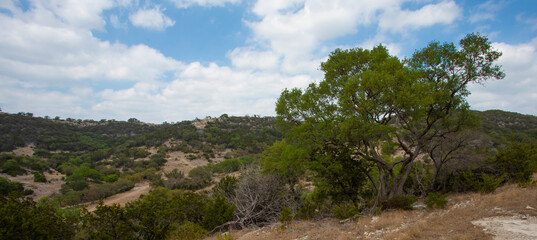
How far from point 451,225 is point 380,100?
15.1 ft

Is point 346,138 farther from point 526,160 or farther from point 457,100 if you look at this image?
point 526,160

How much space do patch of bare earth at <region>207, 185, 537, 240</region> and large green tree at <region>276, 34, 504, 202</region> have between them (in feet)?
9.00

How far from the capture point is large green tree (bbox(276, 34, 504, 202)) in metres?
9.12

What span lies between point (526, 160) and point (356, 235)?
1117 cm

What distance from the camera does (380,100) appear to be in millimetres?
9391

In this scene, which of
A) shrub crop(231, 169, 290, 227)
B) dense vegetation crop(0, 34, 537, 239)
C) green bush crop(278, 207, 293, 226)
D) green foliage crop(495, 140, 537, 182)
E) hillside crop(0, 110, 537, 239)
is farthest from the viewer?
green foliage crop(495, 140, 537, 182)

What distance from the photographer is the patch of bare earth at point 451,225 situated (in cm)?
550

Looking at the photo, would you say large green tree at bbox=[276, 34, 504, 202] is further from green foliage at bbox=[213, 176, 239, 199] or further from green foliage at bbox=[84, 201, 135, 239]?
green foliage at bbox=[84, 201, 135, 239]

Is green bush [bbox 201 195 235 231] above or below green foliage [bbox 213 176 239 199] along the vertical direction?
below


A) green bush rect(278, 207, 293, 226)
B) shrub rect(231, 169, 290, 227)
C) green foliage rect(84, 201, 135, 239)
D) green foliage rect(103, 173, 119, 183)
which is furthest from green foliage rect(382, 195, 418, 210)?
green foliage rect(103, 173, 119, 183)

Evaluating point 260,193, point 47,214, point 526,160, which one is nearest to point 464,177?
point 526,160

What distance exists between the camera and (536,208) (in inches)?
271

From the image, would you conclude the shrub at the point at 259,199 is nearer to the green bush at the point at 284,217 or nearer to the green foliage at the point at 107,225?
the green bush at the point at 284,217

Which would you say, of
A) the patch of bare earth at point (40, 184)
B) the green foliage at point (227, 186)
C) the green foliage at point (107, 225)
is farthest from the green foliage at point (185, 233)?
the patch of bare earth at point (40, 184)
